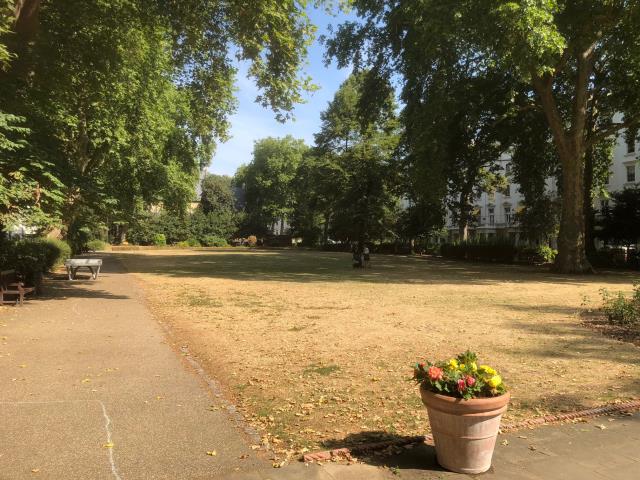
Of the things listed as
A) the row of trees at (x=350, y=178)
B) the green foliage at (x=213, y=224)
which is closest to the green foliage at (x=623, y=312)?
the row of trees at (x=350, y=178)

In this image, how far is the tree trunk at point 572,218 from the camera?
955 inches

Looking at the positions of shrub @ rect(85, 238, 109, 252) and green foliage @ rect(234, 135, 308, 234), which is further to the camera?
green foliage @ rect(234, 135, 308, 234)

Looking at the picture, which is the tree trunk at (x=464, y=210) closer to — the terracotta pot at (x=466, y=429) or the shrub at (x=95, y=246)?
the shrub at (x=95, y=246)

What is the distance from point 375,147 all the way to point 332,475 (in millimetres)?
49669

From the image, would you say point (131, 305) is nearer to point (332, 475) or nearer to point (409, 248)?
point (332, 475)

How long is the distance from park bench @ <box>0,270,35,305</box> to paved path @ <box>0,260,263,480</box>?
3158 millimetres

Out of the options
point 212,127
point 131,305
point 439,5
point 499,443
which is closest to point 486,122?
point 439,5

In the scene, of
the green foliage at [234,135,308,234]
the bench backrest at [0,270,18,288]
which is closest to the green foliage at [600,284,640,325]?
the bench backrest at [0,270,18,288]

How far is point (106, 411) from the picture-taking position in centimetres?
504

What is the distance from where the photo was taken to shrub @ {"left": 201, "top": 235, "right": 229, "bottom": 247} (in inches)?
2894

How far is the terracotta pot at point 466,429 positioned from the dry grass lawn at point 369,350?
2.85ft

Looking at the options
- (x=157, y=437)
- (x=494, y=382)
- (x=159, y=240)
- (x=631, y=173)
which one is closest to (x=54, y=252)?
(x=157, y=437)

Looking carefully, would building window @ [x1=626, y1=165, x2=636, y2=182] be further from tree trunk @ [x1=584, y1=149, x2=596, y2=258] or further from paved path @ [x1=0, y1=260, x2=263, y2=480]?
paved path @ [x1=0, y1=260, x2=263, y2=480]

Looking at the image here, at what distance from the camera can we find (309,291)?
1655 cm
